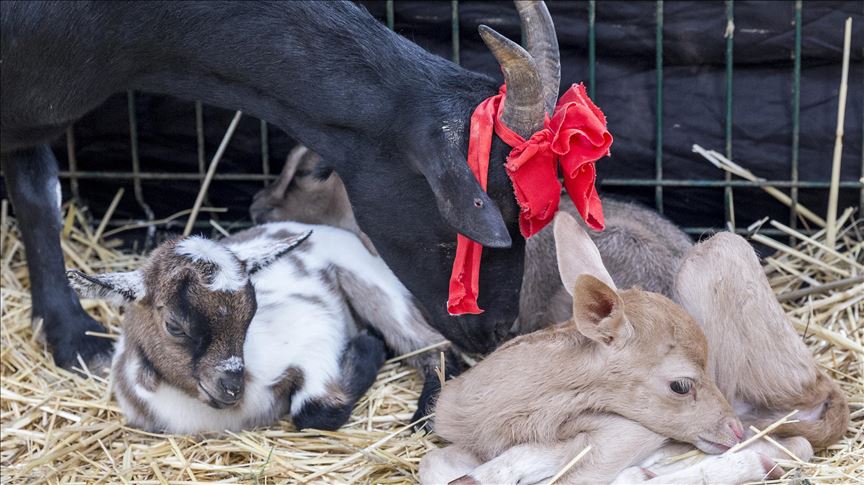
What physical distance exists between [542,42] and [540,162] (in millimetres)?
470

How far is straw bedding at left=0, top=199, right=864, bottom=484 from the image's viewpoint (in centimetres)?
414

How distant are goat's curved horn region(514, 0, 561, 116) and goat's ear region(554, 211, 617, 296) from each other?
1.33 feet

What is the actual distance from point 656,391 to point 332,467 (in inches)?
46.2

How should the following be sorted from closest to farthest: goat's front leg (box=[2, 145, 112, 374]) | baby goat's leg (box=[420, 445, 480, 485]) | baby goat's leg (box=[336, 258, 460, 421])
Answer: baby goat's leg (box=[420, 445, 480, 485]), baby goat's leg (box=[336, 258, 460, 421]), goat's front leg (box=[2, 145, 112, 374])

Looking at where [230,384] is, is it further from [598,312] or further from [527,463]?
[598,312]

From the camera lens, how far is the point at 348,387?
15.1ft

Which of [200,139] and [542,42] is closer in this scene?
[542,42]

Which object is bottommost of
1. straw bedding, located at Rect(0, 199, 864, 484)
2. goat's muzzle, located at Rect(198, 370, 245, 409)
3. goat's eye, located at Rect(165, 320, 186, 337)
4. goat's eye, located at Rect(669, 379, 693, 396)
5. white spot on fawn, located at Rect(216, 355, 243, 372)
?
straw bedding, located at Rect(0, 199, 864, 484)

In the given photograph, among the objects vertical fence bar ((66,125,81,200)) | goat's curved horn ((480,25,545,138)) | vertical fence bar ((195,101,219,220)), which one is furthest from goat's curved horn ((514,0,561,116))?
vertical fence bar ((66,125,81,200))

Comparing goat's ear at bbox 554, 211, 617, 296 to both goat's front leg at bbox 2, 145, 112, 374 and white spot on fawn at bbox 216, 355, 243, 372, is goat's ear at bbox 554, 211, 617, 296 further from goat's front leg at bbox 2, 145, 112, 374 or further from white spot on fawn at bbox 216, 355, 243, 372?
goat's front leg at bbox 2, 145, 112, 374

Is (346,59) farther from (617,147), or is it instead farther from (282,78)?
(617,147)

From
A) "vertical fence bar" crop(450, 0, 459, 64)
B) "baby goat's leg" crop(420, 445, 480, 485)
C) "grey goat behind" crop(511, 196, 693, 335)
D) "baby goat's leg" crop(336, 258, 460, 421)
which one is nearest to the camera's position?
"baby goat's leg" crop(420, 445, 480, 485)

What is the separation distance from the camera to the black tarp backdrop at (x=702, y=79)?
18.2 feet

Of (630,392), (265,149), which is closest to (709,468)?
(630,392)
